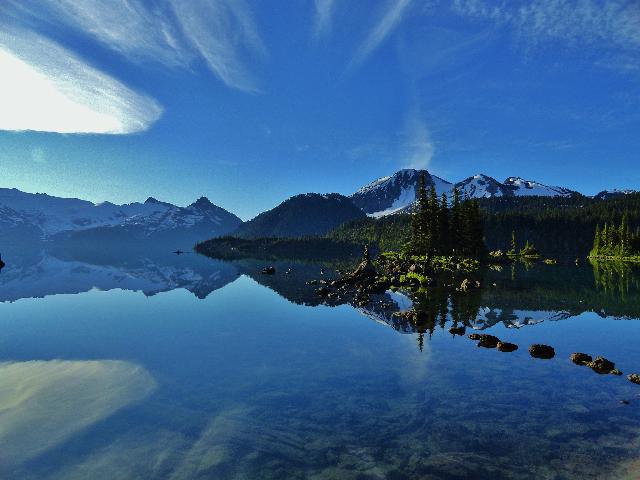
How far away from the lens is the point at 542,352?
24.7m

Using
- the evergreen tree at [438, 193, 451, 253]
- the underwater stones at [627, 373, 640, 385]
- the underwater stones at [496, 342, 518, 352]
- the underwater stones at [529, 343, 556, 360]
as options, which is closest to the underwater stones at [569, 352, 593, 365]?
the underwater stones at [529, 343, 556, 360]

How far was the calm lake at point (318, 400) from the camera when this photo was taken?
43.8ft

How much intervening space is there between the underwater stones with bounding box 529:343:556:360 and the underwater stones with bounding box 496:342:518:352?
1.12 metres

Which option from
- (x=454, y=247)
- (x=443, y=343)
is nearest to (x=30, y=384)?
(x=443, y=343)

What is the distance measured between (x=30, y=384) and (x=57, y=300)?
37874 millimetres

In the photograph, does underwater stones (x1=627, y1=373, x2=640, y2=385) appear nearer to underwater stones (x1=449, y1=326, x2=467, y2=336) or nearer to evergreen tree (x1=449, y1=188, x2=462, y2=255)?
underwater stones (x1=449, y1=326, x2=467, y2=336)

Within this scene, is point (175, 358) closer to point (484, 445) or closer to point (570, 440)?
point (484, 445)

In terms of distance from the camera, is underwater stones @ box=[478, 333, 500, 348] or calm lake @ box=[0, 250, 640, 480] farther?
underwater stones @ box=[478, 333, 500, 348]

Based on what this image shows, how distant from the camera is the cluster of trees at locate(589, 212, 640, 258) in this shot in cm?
13204

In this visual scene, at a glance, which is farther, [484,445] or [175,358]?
[175,358]

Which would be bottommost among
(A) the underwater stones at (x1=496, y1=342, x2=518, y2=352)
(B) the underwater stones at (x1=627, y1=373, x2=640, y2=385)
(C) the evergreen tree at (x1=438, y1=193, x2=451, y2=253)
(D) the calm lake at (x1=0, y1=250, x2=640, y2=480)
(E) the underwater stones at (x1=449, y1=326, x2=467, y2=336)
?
(D) the calm lake at (x1=0, y1=250, x2=640, y2=480)

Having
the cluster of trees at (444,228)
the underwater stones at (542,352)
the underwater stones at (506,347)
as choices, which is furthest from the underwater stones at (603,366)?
the cluster of trees at (444,228)

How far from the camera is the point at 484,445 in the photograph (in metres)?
14.2

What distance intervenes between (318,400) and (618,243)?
15866cm
